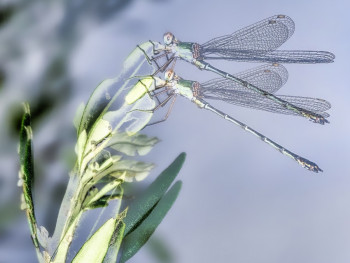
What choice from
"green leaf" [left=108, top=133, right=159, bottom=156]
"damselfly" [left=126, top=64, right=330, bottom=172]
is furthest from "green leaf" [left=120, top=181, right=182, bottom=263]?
"damselfly" [left=126, top=64, right=330, bottom=172]

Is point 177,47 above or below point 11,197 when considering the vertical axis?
above

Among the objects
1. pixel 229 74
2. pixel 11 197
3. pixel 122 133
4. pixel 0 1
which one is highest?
pixel 229 74

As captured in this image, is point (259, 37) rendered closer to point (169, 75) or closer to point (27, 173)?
point (169, 75)

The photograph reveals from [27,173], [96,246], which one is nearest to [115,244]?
[96,246]

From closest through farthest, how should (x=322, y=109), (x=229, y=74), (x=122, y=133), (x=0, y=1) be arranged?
(x=122, y=133)
(x=0, y=1)
(x=322, y=109)
(x=229, y=74)

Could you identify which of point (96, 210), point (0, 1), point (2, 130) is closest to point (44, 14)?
point (0, 1)

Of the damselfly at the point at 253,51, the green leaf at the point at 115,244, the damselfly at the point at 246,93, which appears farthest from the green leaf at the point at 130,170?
the damselfly at the point at 253,51

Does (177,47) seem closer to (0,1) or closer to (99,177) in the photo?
(0,1)
